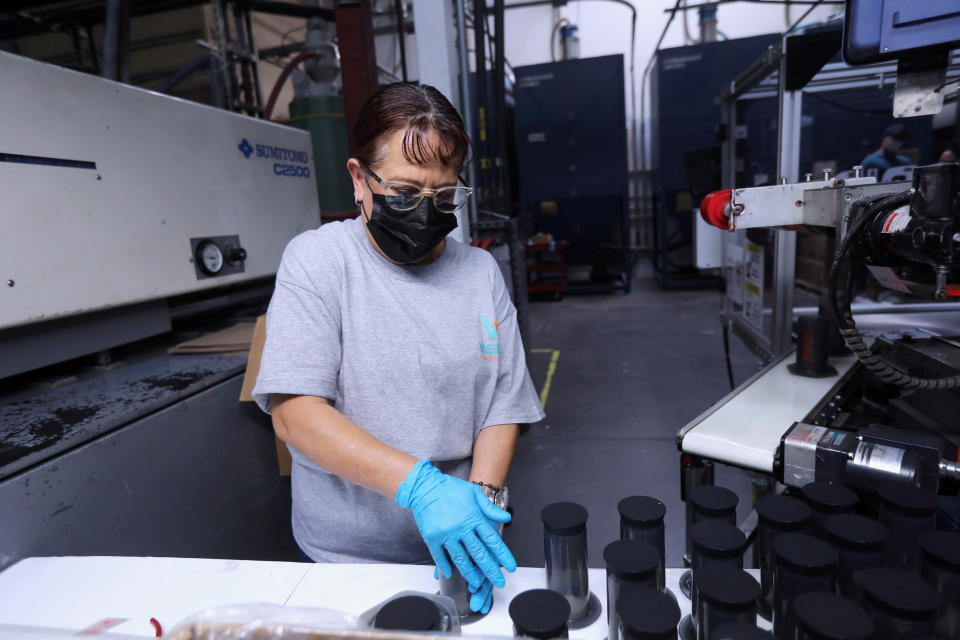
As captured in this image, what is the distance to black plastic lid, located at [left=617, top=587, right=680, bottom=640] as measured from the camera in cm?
44

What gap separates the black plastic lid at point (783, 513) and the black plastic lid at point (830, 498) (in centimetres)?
2

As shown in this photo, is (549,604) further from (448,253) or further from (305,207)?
(305,207)

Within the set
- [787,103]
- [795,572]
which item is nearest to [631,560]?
[795,572]

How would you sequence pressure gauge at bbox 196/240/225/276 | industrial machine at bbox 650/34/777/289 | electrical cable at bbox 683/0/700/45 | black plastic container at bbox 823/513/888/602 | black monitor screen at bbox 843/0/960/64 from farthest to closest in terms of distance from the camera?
1. electrical cable at bbox 683/0/700/45
2. industrial machine at bbox 650/34/777/289
3. pressure gauge at bbox 196/240/225/276
4. black monitor screen at bbox 843/0/960/64
5. black plastic container at bbox 823/513/888/602

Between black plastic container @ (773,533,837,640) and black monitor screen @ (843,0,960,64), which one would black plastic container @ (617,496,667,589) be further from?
black monitor screen @ (843,0,960,64)

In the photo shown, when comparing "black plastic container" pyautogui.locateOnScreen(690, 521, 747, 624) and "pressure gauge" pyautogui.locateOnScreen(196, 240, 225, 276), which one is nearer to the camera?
"black plastic container" pyautogui.locateOnScreen(690, 521, 747, 624)

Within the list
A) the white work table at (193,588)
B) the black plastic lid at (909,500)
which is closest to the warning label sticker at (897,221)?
the black plastic lid at (909,500)

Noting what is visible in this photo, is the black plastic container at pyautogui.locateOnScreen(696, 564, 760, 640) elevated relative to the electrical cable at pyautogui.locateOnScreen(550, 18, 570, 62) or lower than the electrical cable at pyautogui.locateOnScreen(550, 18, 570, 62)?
lower

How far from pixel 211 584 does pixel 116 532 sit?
449 mm

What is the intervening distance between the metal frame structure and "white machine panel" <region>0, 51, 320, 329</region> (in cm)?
146

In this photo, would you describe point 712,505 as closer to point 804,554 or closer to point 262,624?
point 804,554

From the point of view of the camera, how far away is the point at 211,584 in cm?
71

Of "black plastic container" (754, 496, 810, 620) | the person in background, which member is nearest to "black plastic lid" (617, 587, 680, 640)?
"black plastic container" (754, 496, 810, 620)

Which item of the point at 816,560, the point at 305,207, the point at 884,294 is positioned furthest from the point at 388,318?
the point at 884,294
